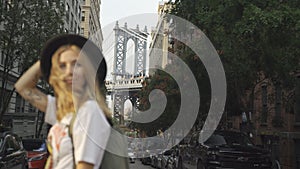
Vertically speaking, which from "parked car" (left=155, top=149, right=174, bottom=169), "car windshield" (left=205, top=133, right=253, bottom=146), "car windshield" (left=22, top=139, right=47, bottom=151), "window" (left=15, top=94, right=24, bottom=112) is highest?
"window" (left=15, top=94, right=24, bottom=112)

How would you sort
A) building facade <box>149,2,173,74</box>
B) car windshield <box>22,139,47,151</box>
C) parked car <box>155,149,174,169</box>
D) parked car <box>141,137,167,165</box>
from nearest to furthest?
1. parked car <box>141,137,167,165</box>
2. building facade <box>149,2,173,74</box>
3. car windshield <box>22,139,47,151</box>
4. parked car <box>155,149,174,169</box>

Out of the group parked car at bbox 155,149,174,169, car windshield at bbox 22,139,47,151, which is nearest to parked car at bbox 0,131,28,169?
car windshield at bbox 22,139,47,151

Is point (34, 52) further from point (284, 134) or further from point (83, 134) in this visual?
point (83, 134)

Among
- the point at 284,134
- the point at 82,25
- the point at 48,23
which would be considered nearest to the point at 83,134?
the point at 48,23

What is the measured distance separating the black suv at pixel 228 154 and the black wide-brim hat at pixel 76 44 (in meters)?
9.75

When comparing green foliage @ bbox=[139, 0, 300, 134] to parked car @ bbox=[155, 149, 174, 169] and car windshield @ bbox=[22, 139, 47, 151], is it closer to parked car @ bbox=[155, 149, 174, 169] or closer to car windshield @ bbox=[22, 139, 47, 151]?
parked car @ bbox=[155, 149, 174, 169]

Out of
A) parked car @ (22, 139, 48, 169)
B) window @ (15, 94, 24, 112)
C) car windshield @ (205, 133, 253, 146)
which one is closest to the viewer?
car windshield @ (205, 133, 253, 146)

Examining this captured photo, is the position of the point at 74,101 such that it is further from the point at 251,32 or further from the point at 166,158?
the point at 166,158

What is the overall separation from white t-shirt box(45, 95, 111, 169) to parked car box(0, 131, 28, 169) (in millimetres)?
7017

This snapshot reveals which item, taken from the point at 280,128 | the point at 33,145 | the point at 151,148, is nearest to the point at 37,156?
the point at 33,145

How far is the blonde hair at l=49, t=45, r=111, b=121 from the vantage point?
84.8 inches

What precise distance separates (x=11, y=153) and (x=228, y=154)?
233 inches

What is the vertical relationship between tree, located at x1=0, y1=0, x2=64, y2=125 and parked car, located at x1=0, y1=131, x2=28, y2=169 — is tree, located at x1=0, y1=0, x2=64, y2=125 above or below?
above

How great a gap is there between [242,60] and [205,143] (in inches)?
116
